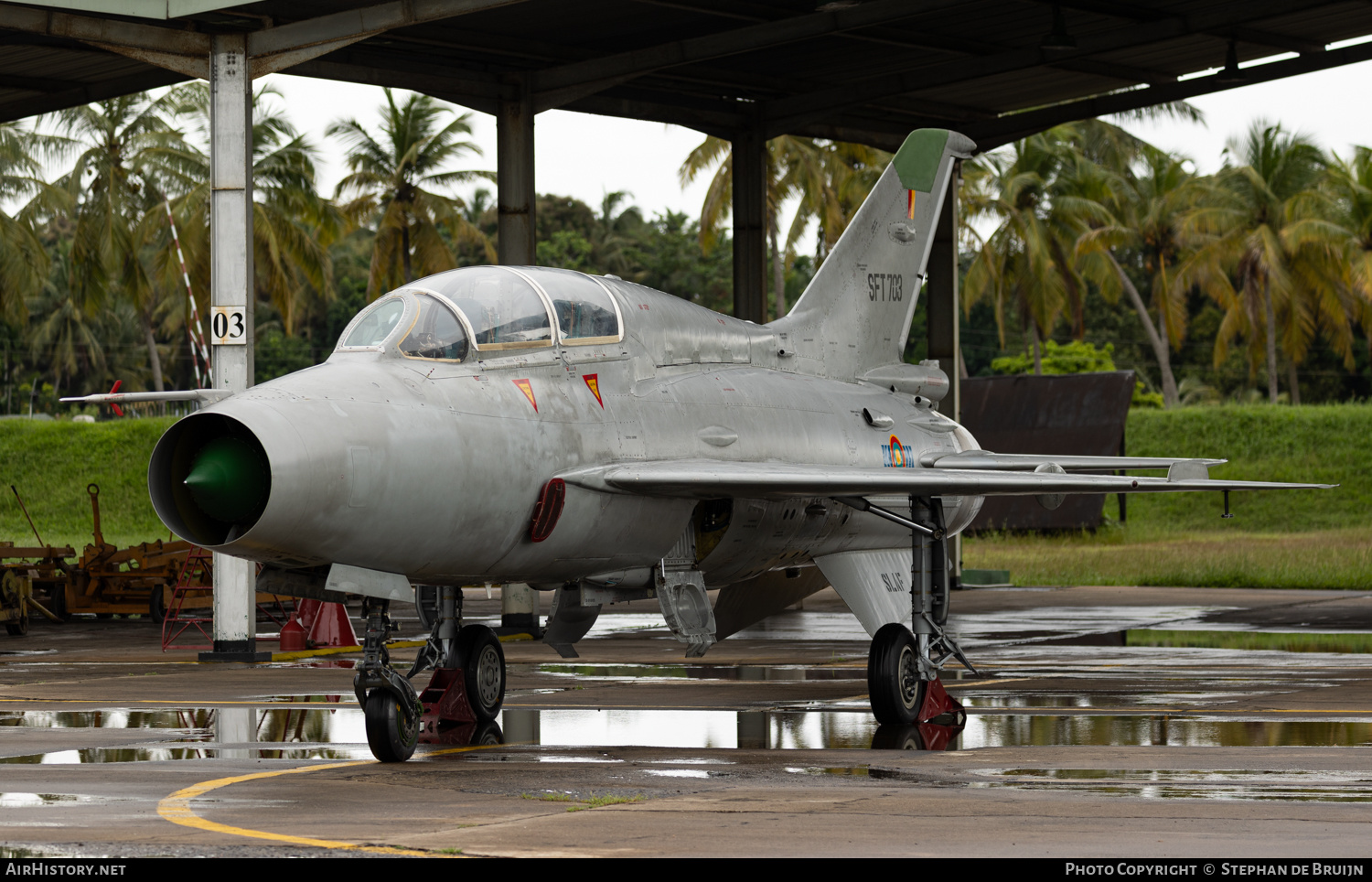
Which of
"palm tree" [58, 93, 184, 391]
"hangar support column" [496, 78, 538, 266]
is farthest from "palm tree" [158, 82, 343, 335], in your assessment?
"hangar support column" [496, 78, 538, 266]

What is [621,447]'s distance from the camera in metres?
11.3

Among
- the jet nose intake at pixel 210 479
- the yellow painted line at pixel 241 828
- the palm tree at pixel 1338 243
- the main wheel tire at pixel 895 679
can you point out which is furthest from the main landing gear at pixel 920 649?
the palm tree at pixel 1338 243

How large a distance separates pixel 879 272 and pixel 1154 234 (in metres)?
55.5

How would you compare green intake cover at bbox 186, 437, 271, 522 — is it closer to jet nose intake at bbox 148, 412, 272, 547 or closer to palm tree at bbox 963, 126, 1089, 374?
jet nose intake at bbox 148, 412, 272, 547

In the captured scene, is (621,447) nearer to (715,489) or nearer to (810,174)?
(715,489)

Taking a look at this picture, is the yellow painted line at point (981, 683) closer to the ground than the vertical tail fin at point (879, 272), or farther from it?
closer to the ground

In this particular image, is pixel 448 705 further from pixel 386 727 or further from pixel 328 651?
pixel 328 651

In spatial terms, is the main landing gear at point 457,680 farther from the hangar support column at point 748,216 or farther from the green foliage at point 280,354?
the green foliage at point 280,354

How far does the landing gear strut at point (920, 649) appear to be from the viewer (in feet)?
41.2

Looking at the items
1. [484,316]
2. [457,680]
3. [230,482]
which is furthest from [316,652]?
[230,482]

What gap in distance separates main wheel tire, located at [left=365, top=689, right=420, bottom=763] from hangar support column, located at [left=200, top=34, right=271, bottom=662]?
789cm

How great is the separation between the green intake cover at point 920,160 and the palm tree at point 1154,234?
46.5 metres

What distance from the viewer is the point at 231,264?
1816 centimetres

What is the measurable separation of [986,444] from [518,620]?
24.5m
